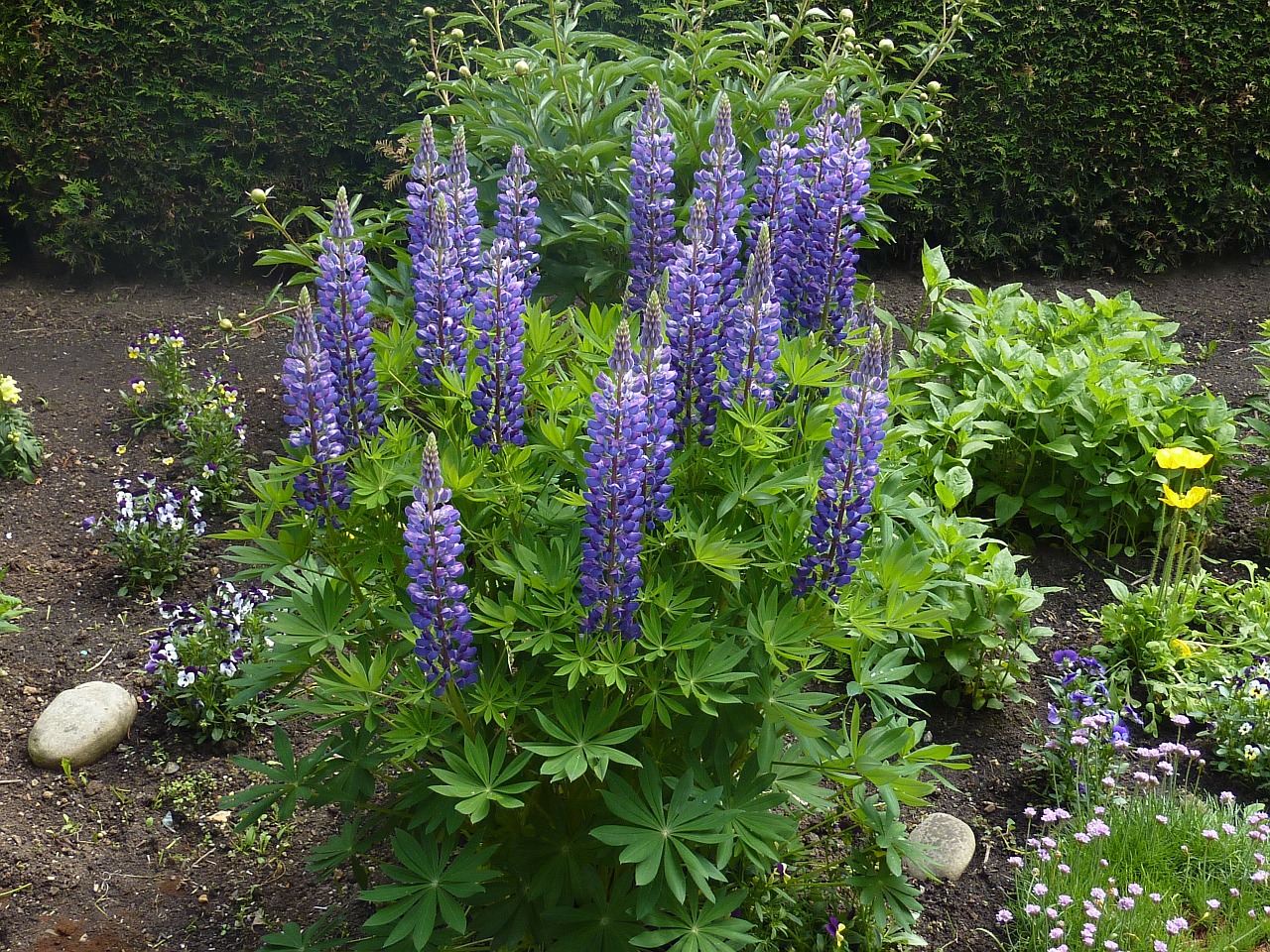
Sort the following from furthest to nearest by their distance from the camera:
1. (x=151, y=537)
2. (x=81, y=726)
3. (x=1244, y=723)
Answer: (x=151, y=537)
(x=81, y=726)
(x=1244, y=723)

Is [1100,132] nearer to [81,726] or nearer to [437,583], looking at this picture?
[437,583]

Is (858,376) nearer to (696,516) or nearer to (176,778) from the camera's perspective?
(696,516)

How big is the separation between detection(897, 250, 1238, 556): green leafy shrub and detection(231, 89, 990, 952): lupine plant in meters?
1.89

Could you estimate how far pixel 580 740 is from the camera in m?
2.19

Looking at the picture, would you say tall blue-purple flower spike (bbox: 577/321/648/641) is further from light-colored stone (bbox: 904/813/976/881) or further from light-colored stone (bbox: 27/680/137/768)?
light-colored stone (bbox: 27/680/137/768)

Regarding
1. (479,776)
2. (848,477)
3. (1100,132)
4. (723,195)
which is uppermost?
(723,195)

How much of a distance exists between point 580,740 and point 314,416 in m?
0.83

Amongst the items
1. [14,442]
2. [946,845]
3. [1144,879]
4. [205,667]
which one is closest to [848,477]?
[946,845]

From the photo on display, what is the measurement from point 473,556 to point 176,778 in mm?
1641

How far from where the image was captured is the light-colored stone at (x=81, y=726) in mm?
3590

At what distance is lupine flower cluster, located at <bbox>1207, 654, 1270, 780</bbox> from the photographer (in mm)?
3443

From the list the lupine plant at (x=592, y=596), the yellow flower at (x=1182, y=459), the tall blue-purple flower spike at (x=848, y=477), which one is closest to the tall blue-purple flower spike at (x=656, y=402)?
the lupine plant at (x=592, y=596)

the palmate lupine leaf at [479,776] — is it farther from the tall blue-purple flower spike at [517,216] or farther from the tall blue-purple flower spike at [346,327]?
the tall blue-purple flower spike at [517,216]

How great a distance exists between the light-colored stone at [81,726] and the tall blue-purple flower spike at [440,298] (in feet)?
6.72
